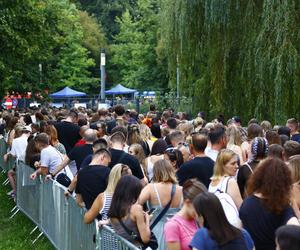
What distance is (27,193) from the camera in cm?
1344

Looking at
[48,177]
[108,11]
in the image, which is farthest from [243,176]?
[108,11]

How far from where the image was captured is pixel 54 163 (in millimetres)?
11445

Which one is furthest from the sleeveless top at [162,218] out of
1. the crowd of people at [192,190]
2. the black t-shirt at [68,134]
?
the black t-shirt at [68,134]

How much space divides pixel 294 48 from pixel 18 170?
8.19 meters

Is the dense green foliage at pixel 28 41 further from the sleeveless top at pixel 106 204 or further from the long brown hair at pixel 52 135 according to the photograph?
the sleeveless top at pixel 106 204

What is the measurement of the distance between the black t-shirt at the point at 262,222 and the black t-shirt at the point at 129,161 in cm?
360

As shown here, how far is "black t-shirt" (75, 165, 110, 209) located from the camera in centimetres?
815

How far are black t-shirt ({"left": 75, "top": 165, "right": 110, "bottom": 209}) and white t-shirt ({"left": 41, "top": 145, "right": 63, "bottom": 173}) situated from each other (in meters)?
3.30

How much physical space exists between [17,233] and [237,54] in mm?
11096

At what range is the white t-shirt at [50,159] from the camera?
1145cm

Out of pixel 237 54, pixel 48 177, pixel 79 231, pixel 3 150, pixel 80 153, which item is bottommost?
pixel 3 150

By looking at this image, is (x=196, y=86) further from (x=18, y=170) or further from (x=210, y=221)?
(x=210, y=221)

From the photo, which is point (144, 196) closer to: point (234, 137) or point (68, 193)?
point (68, 193)

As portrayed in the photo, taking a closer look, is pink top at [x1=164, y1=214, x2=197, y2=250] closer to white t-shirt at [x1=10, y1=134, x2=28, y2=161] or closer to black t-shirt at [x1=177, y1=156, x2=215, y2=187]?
black t-shirt at [x1=177, y1=156, x2=215, y2=187]
